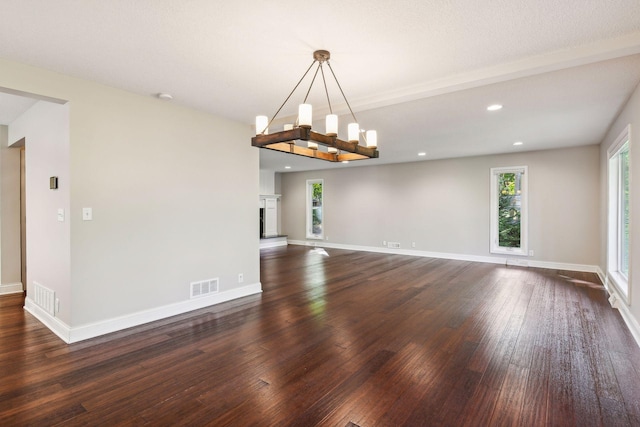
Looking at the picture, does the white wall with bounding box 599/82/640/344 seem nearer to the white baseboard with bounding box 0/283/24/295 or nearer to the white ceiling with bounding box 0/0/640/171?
the white ceiling with bounding box 0/0/640/171

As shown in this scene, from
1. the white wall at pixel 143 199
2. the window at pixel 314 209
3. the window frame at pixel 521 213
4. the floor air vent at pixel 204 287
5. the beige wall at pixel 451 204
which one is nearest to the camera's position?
the white wall at pixel 143 199

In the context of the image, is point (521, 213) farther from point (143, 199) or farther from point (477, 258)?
point (143, 199)

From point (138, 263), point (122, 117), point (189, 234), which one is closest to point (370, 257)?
point (189, 234)

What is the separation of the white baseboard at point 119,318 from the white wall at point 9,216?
3.85ft

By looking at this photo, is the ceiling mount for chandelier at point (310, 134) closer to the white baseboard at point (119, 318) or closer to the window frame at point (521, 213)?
the white baseboard at point (119, 318)

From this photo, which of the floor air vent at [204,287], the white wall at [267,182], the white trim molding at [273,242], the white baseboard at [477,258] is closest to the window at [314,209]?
the white baseboard at [477,258]

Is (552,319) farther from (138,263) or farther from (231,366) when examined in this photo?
(138,263)

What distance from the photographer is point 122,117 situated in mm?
3320

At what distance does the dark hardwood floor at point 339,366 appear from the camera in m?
1.99

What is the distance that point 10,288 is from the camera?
4.69 m

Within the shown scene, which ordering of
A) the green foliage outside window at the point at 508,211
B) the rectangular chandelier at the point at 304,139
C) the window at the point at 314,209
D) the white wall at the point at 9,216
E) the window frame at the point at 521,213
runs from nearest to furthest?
1. the rectangular chandelier at the point at 304,139
2. the white wall at the point at 9,216
3. the window frame at the point at 521,213
4. the green foliage outside window at the point at 508,211
5. the window at the point at 314,209

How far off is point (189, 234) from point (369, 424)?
9.65 feet

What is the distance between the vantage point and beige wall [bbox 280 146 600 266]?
6434 mm

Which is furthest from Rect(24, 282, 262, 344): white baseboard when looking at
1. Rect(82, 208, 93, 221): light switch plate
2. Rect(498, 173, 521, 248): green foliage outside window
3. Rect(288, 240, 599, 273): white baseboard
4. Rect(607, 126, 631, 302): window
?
Rect(498, 173, 521, 248): green foliage outside window
